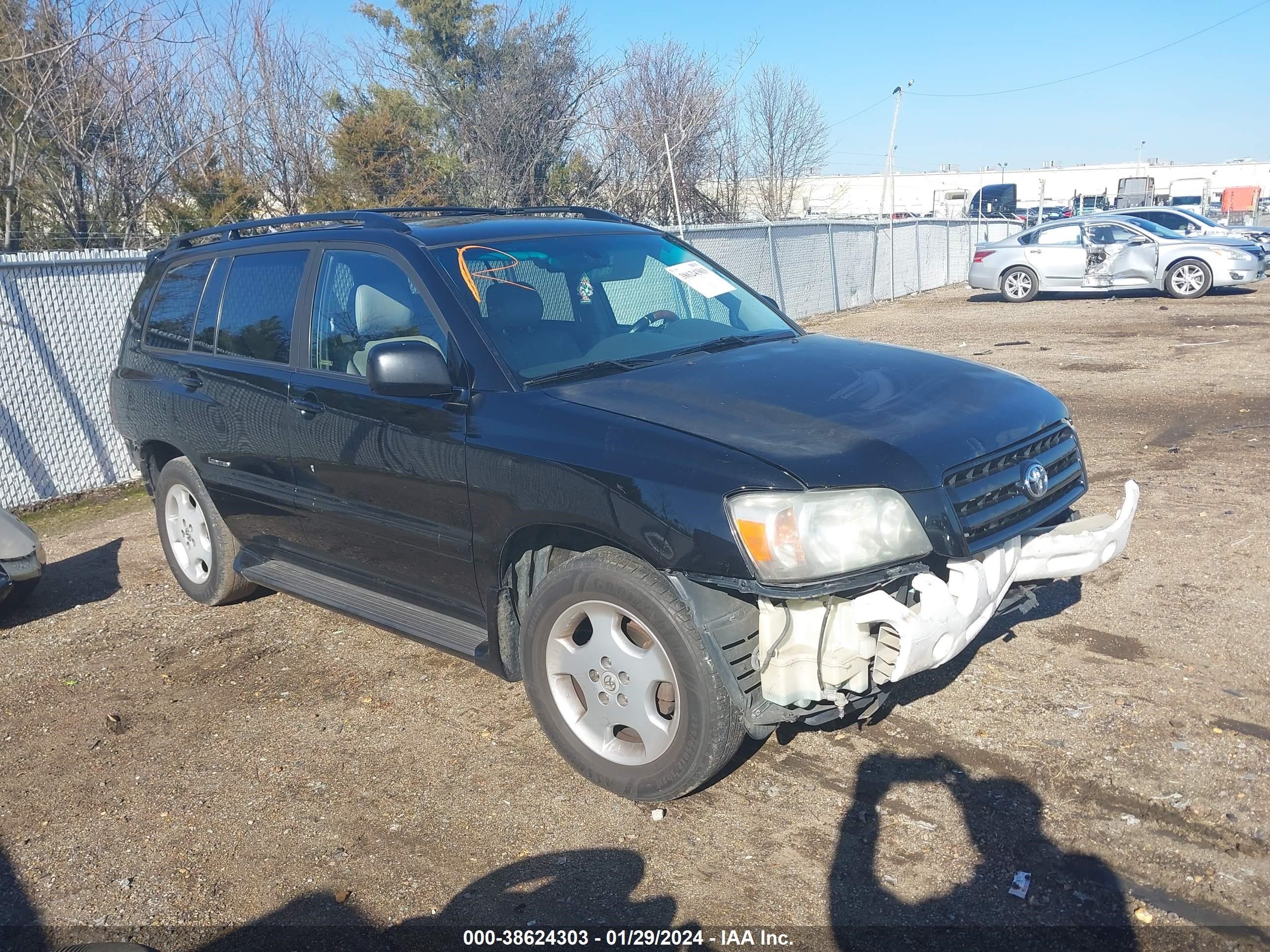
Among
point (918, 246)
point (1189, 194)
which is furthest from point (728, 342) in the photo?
point (1189, 194)

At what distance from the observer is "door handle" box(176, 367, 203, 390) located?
5.26m

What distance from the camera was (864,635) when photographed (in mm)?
3207

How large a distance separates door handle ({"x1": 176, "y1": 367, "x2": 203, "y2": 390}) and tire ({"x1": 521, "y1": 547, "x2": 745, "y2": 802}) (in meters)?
2.49

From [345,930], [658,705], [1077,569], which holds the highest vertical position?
[1077,569]

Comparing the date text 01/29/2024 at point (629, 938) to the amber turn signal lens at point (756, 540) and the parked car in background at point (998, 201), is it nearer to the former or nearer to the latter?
the amber turn signal lens at point (756, 540)

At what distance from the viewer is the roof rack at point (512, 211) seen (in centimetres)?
523

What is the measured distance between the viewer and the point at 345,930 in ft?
10.1

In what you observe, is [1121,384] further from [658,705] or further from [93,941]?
[93,941]

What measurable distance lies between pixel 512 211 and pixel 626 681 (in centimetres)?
266

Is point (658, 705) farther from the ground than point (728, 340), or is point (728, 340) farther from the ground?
point (728, 340)

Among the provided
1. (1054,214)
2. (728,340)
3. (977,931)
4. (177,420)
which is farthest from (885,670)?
(1054,214)

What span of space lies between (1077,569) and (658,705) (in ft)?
5.04

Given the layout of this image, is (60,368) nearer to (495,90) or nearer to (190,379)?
(190,379)

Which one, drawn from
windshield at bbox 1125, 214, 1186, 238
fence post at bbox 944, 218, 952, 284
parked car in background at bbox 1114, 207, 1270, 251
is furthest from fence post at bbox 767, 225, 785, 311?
fence post at bbox 944, 218, 952, 284
